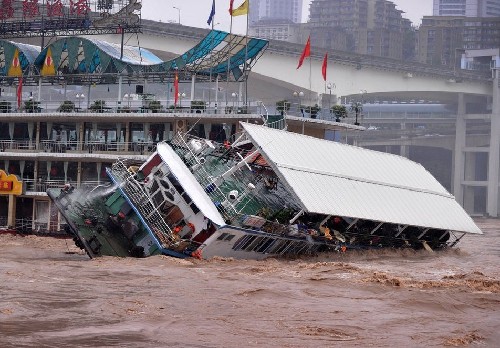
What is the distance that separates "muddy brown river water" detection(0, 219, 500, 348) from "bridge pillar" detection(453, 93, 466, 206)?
6619 cm

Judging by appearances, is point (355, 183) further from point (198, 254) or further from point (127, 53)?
point (127, 53)

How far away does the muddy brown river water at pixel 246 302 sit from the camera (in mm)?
23375

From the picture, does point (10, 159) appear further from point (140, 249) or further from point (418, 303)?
point (418, 303)

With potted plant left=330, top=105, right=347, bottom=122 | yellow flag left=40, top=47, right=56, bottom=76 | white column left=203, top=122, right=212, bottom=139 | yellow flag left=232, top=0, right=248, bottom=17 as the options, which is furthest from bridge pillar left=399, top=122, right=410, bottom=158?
white column left=203, top=122, right=212, bottom=139

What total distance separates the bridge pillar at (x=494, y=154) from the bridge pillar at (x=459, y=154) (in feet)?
10.1

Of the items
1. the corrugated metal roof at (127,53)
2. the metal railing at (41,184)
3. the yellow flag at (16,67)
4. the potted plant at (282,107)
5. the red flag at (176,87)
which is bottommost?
the metal railing at (41,184)

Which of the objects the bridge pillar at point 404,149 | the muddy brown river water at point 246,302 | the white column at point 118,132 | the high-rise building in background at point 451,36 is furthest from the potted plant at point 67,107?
the high-rise building in background at point 451,36

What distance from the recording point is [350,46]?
194000mm

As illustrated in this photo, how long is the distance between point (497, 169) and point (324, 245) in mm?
67172

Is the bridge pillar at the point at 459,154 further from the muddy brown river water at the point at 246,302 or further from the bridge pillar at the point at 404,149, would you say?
the muddy brown river water at the point at 246,302

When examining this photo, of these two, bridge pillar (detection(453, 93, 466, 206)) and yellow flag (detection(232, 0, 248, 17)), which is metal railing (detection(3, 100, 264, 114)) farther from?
bridge pillar (detection(453, 93, 466, 206))

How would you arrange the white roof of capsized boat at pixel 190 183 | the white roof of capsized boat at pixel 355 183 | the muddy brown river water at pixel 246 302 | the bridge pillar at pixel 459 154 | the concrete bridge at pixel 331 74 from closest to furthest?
1. the muddy brown river water at pixel 246 302
2. the white roof of capsized boat at pixel 190 183
3. the white roof of capsized boat at pixel 355 183
4. the concrete bridge at pixel 331 74
5. the bridge pillar at pixel 459 154

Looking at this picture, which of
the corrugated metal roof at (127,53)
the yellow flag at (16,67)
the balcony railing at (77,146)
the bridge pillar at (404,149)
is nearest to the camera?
the balcony railing at (77,146)

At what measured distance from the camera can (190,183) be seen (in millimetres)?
36844
